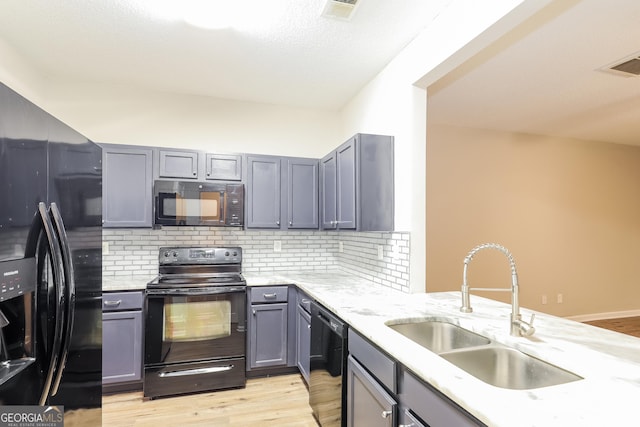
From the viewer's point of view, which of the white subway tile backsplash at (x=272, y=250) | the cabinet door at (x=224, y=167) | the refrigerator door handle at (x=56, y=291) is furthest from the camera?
the cabinet door at (x=224, y=167)

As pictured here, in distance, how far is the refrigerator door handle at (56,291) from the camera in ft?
3.92

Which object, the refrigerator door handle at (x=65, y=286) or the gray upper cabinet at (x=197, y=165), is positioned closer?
the refrigerator door handle at (x=65, y=286)

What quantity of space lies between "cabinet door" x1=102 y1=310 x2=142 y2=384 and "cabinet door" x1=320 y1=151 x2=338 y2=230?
1.75 m

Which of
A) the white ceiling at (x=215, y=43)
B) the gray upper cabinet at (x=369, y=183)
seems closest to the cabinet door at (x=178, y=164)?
the white ceiling at (x=215, y=43)

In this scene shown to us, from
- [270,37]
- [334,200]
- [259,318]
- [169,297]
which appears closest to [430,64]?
[270,37]

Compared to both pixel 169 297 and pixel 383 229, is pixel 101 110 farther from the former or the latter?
pixel 383 229

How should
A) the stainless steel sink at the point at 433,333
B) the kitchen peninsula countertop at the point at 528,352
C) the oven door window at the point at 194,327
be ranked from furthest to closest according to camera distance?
the oven door window at the point at 194,327 → the stainless steel sink at the point at 433,333 → the kitchen peninsula countertop at the point at 528,352

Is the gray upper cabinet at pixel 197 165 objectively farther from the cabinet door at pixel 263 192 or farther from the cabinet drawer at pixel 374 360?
the cabinet drawer at pixel 374 360

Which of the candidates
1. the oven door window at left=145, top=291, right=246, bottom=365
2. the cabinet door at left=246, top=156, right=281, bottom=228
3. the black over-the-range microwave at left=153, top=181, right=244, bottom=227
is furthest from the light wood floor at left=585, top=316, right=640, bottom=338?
the black over-the-range microwave at left=153, top=181, right=244, bottom=227

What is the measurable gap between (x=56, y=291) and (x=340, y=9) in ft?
6.77

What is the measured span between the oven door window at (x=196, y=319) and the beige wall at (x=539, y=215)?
2.50 m

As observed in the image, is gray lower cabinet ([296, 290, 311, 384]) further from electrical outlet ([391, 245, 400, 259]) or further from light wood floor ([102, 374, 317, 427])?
electrical outlet ([391, 245, 400, 259])

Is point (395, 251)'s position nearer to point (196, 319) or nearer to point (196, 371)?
point (196, 319)

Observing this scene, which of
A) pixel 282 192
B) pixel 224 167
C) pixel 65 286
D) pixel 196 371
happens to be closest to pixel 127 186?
pixel 224 167
